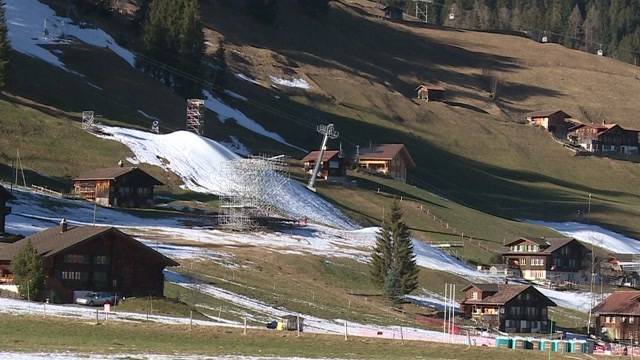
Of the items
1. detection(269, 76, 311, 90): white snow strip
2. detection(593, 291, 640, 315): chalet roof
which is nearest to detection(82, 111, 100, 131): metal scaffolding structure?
detection(269, 76, 311, 90): white snow strip

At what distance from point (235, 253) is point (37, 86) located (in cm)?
4450

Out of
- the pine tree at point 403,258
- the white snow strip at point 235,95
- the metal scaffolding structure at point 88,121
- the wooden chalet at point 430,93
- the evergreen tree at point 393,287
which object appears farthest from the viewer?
the wooden chalet at point 430,93

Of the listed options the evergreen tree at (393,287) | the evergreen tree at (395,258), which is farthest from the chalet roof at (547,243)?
the evergreen tree at (393,287)

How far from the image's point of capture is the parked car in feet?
247

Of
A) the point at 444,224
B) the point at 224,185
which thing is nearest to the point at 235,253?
the point at 224,185

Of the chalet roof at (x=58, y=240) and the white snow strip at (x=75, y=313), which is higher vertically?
the chalet roof at (x=58, y=240)

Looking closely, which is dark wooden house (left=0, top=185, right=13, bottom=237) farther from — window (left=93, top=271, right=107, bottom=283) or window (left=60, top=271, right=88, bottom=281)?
window (left=60, top=271, right=88, bottom=281)

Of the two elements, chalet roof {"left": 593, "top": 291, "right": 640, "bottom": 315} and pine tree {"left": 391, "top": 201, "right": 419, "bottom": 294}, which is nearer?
pine tree {"left": 391, "top": 201, "right": 419, "bottom": 294}

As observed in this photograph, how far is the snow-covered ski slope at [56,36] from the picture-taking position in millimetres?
151125

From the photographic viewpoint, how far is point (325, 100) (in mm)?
177750

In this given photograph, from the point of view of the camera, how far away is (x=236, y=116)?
520 ft

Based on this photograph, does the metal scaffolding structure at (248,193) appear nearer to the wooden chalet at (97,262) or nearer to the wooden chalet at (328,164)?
the wooden chalet at (328,164)

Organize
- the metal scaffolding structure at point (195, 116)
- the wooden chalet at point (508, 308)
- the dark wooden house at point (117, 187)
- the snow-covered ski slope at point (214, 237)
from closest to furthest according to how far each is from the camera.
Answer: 1. the snow-covered ski slope at point (214, 237)
2. the wooden chalet at point (508, 308)
3. the dark wooden house at point (117, 187)
4. the metal scaffolding structure at point (195, 116)

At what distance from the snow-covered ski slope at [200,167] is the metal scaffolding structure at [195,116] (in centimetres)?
495
